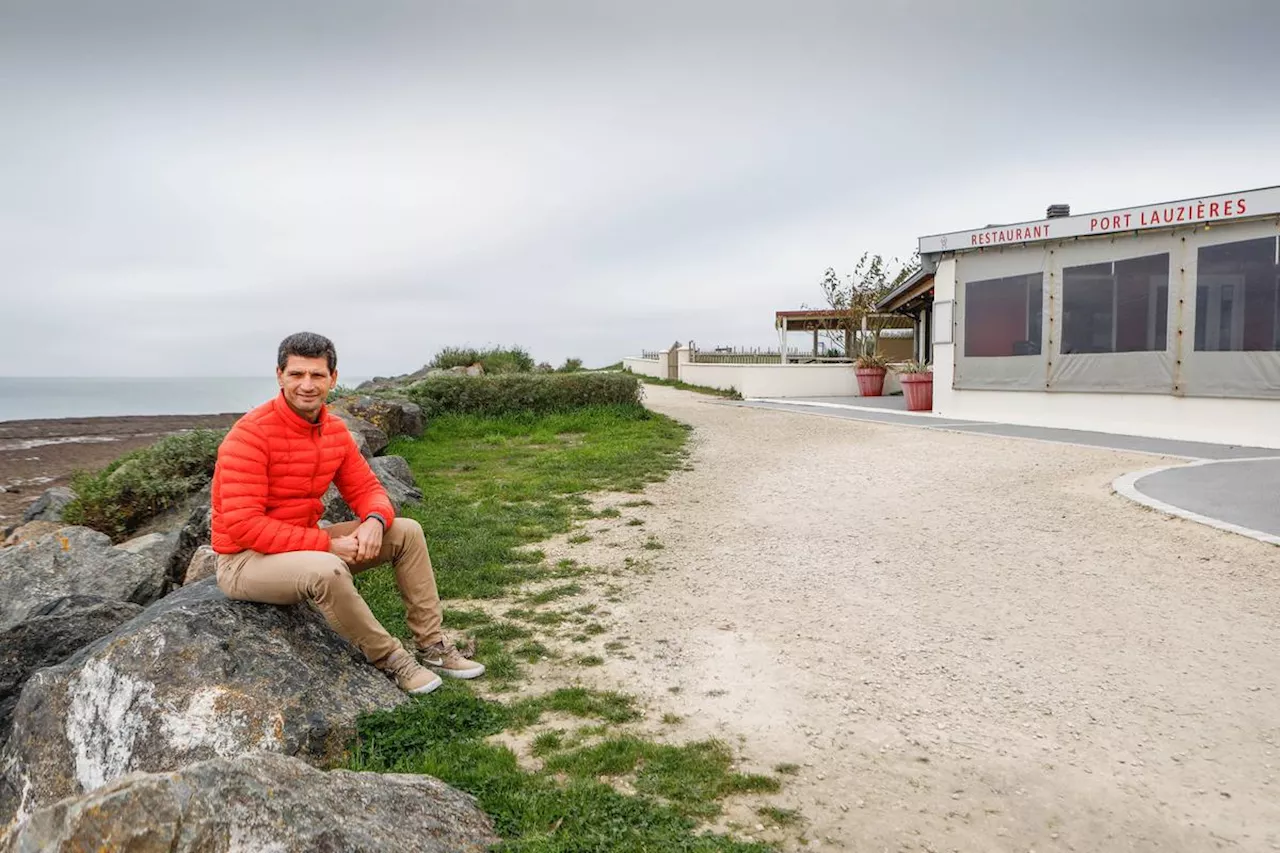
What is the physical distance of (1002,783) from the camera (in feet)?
10.9

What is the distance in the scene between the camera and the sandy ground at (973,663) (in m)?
3.16

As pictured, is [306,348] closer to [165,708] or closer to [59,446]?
[165,708]

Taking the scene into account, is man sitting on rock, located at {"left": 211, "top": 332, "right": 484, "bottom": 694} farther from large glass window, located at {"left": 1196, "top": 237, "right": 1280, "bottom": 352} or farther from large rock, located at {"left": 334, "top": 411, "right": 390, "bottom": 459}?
large glass window, located at {"left": 1196, "top": 237, "right": 1280, "bottom": 352}

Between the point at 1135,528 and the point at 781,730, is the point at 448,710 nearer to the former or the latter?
the point at 781,730

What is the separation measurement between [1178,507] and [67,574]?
30.3 ft

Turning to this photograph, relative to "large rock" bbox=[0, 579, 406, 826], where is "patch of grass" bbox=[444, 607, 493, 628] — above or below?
below

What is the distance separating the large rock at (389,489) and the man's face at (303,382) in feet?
9.28

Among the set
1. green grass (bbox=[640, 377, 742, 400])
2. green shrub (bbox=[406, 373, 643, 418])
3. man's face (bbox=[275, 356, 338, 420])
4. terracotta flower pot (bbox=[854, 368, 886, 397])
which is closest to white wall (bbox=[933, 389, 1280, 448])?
terracotta flower pot (bbox=[854, 368, 886, 397])

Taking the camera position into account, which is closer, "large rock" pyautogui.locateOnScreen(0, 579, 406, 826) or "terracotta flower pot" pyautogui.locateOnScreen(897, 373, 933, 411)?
"large rock" pyautogui.locateOnScreen(0, 579, 406, 826)

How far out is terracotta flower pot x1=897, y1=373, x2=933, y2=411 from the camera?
61.5 ft

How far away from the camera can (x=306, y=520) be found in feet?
13.4

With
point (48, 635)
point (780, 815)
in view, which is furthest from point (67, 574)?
point (780, 815)

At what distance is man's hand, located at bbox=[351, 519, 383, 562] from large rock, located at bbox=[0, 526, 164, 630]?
2705 mm

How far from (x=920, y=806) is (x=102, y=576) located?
18.6 feet
